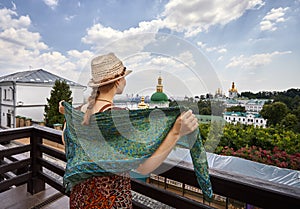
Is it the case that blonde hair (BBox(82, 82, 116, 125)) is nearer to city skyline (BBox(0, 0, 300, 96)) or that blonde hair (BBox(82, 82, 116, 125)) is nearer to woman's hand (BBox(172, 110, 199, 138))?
city skyline (BBox(0, 0, 300, 96))

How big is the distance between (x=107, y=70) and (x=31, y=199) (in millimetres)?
1607

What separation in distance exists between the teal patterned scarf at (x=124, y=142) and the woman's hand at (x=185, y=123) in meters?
0.02

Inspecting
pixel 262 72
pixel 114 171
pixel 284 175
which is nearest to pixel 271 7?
pixel 262 72

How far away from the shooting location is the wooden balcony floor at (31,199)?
142 cm

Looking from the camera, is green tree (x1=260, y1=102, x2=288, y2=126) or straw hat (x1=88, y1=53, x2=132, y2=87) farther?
green tree (x1=260, y1=102, x2=288, y2=126)

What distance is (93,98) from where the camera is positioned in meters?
0.52

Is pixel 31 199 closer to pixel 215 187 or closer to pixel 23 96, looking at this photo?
pixel 215 187

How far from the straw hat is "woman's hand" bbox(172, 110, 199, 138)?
193 millimetres

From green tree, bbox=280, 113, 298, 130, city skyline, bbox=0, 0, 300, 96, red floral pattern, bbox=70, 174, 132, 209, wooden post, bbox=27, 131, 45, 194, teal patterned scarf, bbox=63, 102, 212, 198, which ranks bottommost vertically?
wooden post, bbox=27, 131, 45, 194

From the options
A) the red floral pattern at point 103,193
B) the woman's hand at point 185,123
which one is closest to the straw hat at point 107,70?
the woman's hand at point 185,123

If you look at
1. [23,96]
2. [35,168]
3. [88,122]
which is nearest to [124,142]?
[88,122]

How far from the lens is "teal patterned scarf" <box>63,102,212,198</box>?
18.8 inches

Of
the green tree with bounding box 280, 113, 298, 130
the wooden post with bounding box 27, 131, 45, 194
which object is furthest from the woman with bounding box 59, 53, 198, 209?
the green tree with bounding box 280, 113, 298, 130

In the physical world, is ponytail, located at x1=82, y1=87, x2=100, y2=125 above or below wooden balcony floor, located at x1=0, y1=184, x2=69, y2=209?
above
